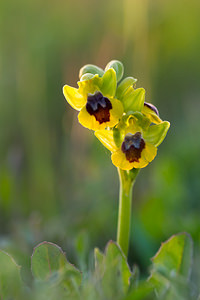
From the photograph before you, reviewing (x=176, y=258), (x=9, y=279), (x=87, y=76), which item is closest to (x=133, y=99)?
(x=87, y=76)

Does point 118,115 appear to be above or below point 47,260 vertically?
above

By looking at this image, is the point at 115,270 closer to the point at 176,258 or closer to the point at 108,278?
the point at 108,278

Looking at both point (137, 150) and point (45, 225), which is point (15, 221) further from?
point (137, 150)

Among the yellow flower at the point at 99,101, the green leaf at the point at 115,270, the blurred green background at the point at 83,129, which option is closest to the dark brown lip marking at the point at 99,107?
the yellow flower at the point at 99,101

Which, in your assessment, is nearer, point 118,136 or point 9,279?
point 9,279

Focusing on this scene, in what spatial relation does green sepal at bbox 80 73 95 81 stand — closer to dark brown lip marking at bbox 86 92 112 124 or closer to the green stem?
dark brown lip marking at bbox 86 92 112 124

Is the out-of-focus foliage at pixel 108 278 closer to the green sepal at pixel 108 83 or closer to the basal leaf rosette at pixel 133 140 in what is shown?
the basal leaf rosette at pixel 133 140
